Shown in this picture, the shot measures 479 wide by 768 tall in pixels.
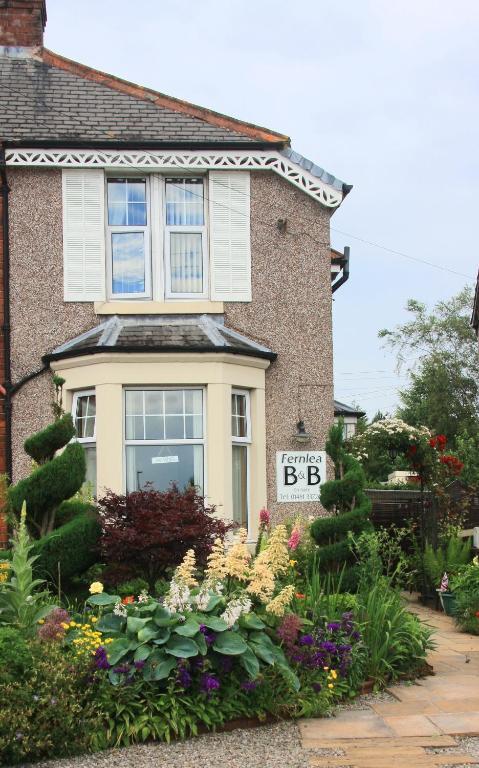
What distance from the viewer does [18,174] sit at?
12664 millimetres

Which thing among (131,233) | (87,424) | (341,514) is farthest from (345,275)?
(341,514)

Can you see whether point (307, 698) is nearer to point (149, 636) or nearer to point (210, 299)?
point (149, 636)

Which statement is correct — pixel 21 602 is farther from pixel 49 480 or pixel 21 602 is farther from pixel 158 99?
pixel 158 99

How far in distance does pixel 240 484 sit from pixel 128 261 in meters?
3.30

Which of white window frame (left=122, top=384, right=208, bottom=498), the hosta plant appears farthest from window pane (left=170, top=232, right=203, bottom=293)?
the hosta plant

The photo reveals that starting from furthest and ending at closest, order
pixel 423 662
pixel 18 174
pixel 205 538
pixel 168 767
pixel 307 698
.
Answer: pixel 18 174
pixel 205 538
pixel 423 662
pixel 307 698
pixel 168 767

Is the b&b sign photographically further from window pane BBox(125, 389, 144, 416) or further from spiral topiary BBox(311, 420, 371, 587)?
spiral topiary BBox(311, 420, 371, 587)

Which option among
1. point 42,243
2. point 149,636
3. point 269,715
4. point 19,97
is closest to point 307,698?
point 269,715

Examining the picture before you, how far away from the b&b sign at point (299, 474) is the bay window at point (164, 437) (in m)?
1.13

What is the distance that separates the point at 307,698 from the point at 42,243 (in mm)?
7860

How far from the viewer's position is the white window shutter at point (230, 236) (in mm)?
12797

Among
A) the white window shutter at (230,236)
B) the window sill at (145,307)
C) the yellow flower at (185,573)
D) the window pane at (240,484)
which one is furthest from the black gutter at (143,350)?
the yellow flower at (185,573)

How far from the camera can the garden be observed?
6000 millimetres

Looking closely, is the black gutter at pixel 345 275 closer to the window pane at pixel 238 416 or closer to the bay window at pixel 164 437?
the window pane at pixel 238 416
